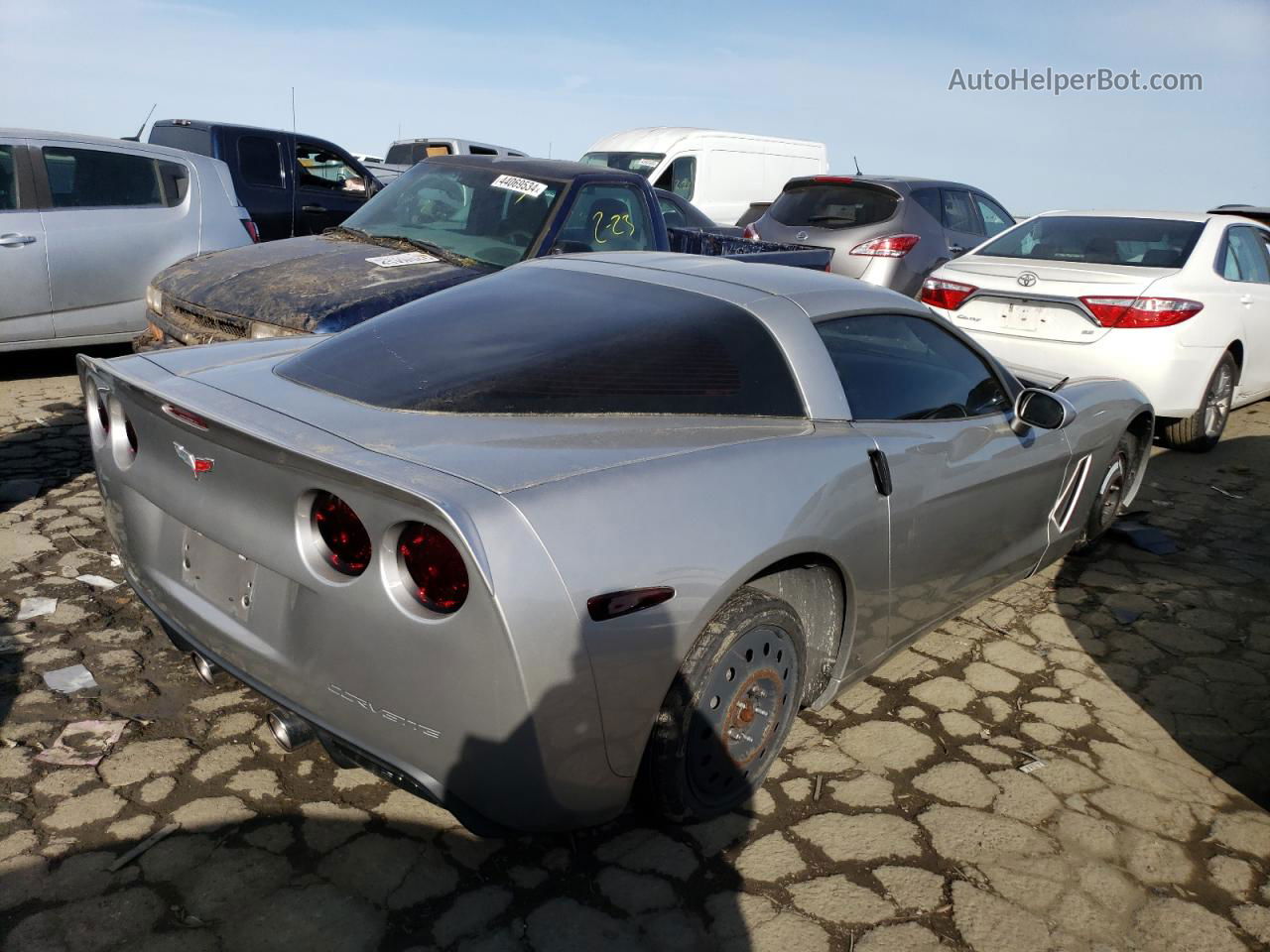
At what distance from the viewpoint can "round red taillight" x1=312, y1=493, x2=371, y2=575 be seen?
225cm

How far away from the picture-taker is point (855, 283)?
11.5 feet

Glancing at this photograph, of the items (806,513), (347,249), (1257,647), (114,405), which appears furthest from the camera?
(347,249)

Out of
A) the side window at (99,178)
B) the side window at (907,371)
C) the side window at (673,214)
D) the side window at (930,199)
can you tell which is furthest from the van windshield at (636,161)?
the side window at (907,371)

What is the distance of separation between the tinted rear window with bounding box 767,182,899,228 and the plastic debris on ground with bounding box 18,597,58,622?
7.59 metres

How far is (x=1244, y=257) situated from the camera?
735 cm

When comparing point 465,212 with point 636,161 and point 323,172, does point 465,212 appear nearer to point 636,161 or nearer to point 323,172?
point 323,172

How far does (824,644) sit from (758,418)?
2.34 ft

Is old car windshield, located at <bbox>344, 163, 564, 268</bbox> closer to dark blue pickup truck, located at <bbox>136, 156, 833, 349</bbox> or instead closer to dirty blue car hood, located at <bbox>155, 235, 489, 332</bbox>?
dark blue pickup truck, located at <bbox>136, 156, 833, 349</bbox>

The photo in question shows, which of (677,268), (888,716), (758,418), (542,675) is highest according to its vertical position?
(677,268)

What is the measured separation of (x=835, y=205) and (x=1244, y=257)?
3581 mm

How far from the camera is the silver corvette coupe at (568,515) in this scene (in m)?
2.14

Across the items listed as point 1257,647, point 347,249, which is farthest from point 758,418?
point 347,249

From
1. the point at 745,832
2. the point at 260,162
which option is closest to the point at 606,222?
the point at 745,832

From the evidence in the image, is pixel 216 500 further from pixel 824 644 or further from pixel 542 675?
pixel 824 644
